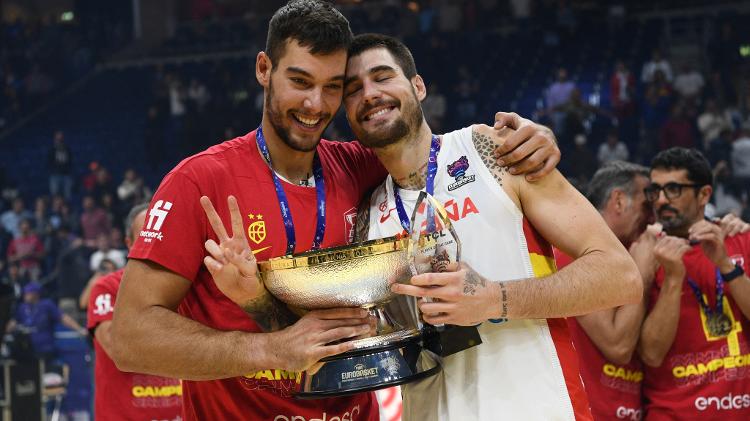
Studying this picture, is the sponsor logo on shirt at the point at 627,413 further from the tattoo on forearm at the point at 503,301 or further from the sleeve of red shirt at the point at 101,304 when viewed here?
the sleeve of red shirt at the point at 101,304

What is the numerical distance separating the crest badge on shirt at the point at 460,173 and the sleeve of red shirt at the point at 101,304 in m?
2.64

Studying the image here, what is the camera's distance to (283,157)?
313 cm

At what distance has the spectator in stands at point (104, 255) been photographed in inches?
467

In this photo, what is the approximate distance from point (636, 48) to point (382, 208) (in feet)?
47.0

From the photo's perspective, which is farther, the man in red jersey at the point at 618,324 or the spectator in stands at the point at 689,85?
the spectator in stands at the point at 689,85

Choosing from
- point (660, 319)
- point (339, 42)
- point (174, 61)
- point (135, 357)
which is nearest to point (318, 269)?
Answer: point (135, 357)

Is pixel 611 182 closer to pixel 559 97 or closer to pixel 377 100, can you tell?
pixel 377 100

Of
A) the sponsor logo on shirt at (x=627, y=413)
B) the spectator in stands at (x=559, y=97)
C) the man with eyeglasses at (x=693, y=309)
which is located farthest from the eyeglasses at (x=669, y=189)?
the spectator in stands at (x=559, y=97)

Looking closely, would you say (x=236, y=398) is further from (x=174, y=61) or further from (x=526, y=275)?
(x=174, y=61)

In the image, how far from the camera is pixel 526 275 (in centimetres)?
294

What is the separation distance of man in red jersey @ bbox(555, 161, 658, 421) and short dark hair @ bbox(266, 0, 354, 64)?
1.94 m

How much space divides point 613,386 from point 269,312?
2.56 metres

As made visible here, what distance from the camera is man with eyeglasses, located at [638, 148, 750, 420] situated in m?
4.21

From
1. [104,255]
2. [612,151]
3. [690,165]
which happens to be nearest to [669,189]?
[690,165]
